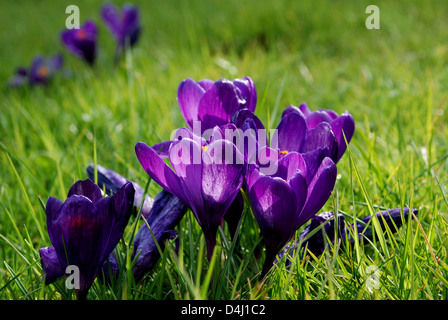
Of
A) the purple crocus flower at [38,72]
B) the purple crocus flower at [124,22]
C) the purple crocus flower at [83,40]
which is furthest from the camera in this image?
the purple crocus flower at [38,72]

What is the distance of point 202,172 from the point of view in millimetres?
812

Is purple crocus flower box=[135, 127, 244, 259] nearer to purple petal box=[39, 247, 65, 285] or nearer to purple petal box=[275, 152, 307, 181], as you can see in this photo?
purple petal box=[275, 152, 307, 181]

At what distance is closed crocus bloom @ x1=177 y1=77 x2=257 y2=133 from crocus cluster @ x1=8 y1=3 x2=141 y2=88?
1929 millimetres

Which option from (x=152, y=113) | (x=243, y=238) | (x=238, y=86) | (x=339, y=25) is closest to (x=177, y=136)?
(x=238, y=86)

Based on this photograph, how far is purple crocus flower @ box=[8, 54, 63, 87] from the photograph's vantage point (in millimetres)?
3270

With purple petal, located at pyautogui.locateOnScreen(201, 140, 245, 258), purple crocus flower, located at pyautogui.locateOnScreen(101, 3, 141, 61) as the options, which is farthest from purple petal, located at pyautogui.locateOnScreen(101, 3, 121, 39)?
purple petal, located at pyautogui.locateOnScreen(201, 140, 245, 258)

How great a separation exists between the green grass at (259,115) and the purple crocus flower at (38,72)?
0.07 m

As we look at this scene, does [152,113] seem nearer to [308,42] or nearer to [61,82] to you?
[61,82]

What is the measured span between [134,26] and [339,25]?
1660 millimetres

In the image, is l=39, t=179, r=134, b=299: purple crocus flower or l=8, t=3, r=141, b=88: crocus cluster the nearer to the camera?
l=39, t=179, r=134, b=299: purple crocus flower

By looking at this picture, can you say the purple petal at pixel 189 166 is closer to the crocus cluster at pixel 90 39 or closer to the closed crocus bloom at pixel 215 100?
the closed crocus bloom at pixel 215 100

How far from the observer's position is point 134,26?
2.96m

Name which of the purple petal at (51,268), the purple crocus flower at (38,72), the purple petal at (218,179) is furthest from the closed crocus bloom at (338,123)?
the purple crocus flower at (38,72)

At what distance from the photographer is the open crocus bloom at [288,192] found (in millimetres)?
792
